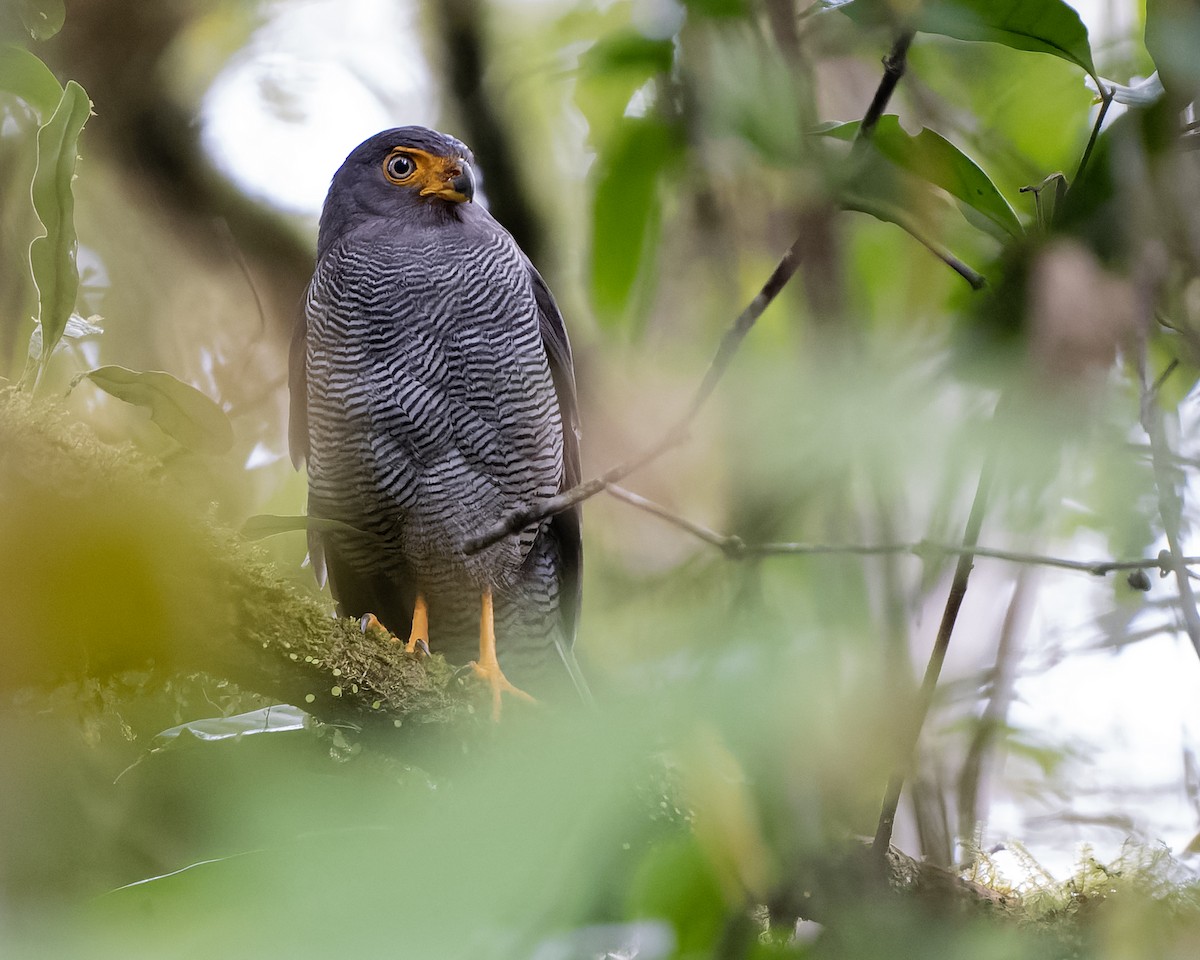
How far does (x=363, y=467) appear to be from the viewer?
1.96 meters

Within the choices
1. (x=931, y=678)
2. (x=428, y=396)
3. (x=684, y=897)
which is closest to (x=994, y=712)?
(x=931, y=678)

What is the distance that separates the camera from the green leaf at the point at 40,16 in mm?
1483

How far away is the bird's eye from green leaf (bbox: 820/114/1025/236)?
45.9 inches

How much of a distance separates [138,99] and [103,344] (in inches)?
26.3

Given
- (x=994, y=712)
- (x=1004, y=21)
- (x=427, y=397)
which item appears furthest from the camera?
(x=427, y=397)

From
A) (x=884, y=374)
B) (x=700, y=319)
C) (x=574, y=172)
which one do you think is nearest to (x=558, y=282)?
(x=574, y=172)

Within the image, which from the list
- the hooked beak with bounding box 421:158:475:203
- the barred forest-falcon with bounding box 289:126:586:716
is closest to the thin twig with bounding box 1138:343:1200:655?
the barred forest-falcon with bounding box 289:126:586:716

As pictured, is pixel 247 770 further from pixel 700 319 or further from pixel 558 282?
pixel 558 282

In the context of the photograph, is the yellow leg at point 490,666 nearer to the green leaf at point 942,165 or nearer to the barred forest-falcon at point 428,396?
the barred forest-falcon at point 428,396

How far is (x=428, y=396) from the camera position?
6.51 feet

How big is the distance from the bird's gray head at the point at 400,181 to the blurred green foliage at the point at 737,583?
491 mm

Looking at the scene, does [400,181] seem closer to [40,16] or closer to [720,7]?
[40,16]

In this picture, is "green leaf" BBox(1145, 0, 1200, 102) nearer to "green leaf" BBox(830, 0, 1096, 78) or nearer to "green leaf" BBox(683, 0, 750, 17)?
"green leaf" BBox(830, 0, 1096, 78)

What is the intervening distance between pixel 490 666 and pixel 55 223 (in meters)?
1.09
